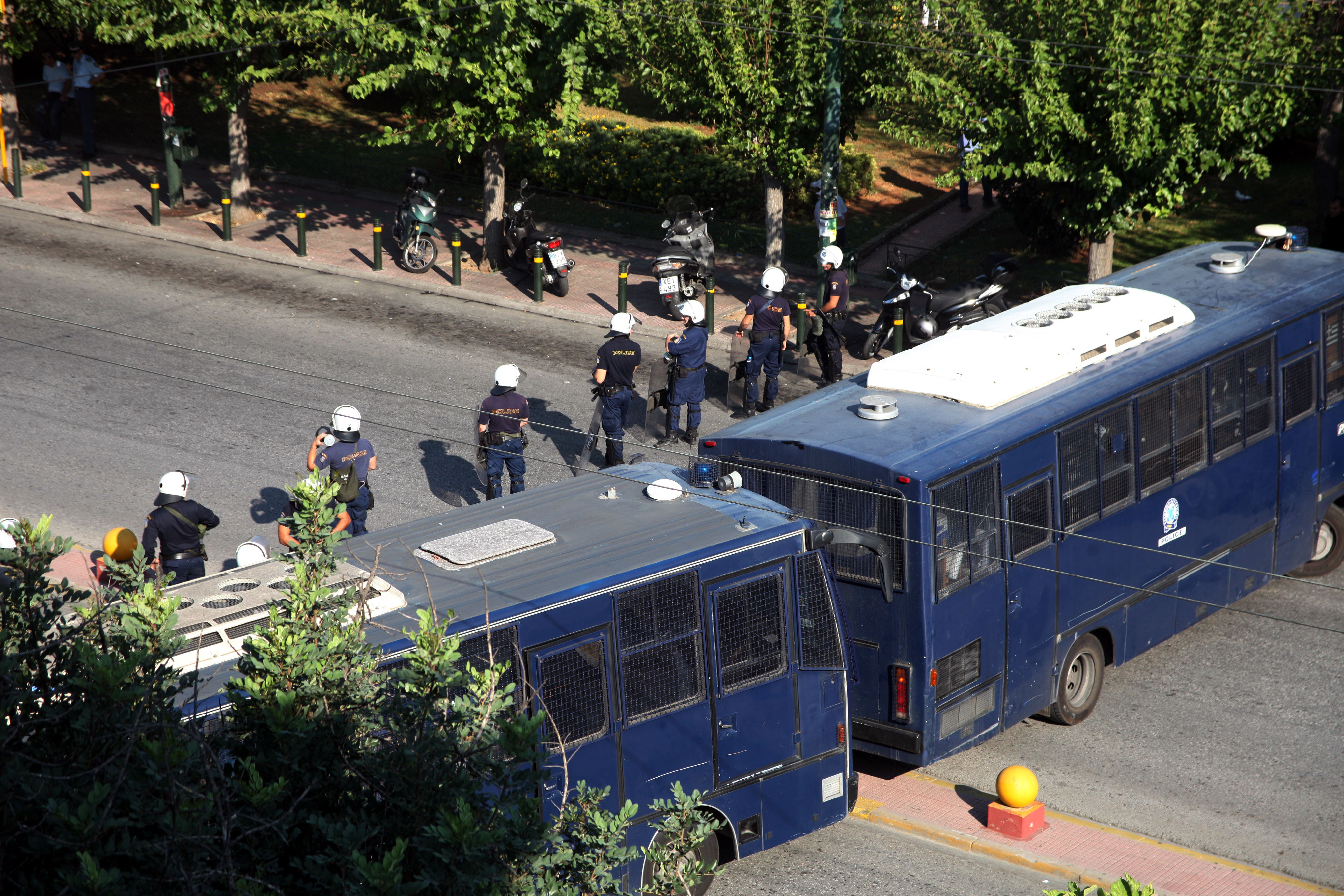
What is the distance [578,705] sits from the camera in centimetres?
798

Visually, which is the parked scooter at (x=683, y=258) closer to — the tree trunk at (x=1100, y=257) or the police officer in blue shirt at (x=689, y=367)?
the police officer in blue shirt at (x=689, y=367)

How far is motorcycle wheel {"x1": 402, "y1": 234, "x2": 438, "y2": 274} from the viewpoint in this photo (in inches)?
866

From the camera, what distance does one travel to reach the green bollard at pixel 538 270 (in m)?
20.8

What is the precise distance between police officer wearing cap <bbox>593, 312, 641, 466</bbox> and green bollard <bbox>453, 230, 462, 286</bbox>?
7213mm

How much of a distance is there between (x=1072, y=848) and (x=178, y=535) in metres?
7.17

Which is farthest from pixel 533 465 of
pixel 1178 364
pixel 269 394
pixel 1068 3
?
pixel 1068 3

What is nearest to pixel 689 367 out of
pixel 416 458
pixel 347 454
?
pixel 416 458

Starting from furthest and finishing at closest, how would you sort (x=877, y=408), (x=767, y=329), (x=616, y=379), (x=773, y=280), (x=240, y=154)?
(x=240, y=154), (x=767, y=329), (x=773, y=280), (x=616, y=379), (x=877, y=408)

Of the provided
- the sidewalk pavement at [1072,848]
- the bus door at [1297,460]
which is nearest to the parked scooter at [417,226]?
the bus door at [1297,460]

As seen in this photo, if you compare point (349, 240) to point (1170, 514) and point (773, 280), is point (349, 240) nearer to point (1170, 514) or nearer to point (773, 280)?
point (773, 280)

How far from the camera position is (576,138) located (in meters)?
27.1

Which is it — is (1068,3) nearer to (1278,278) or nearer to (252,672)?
(1278,278)

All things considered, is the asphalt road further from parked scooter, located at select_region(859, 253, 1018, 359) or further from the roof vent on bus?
the roof vent on bus

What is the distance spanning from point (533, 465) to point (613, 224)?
10582mm
